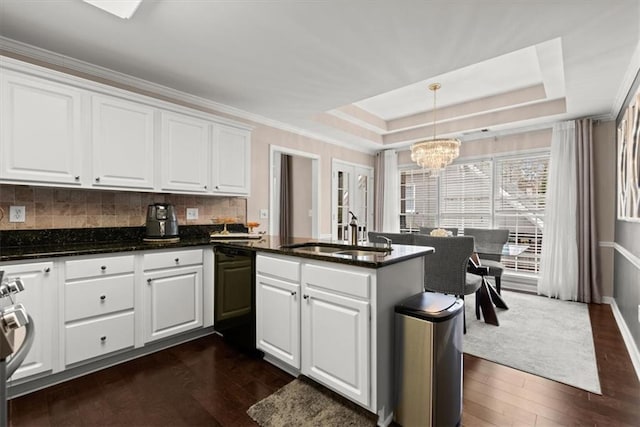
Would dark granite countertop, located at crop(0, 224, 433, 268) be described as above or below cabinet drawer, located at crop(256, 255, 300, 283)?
above

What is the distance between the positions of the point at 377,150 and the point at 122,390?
5472mm

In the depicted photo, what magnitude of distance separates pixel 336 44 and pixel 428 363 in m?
2.29

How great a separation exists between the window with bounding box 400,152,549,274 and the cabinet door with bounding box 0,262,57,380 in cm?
507

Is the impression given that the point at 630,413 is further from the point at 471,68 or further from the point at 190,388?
the point at 471,68

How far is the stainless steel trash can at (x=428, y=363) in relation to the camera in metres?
1.54

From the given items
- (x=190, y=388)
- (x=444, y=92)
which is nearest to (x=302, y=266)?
(x=190, y=388)

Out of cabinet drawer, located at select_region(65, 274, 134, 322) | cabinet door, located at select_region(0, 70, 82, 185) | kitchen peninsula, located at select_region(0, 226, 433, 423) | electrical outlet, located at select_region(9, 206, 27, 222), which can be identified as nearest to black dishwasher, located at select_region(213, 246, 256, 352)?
kitchen peninsula, located at select_region(0, 226, 433, 423)

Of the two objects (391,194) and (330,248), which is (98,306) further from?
(391,194)

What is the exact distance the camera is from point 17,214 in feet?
7.53

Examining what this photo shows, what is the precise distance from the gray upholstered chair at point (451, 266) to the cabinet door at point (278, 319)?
163 cm

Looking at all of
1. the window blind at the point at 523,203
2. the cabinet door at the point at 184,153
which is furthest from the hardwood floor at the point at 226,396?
the window blind at the point at 523,203

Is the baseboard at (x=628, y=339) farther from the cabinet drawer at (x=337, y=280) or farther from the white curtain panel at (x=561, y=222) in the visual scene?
the cabinet drawer at (x=337, y=280)

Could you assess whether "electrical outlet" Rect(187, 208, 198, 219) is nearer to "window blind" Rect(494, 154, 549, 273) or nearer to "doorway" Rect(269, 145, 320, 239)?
"doorway" Rect(269, 145, 320, 239)

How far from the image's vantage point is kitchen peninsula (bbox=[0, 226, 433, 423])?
166cm
